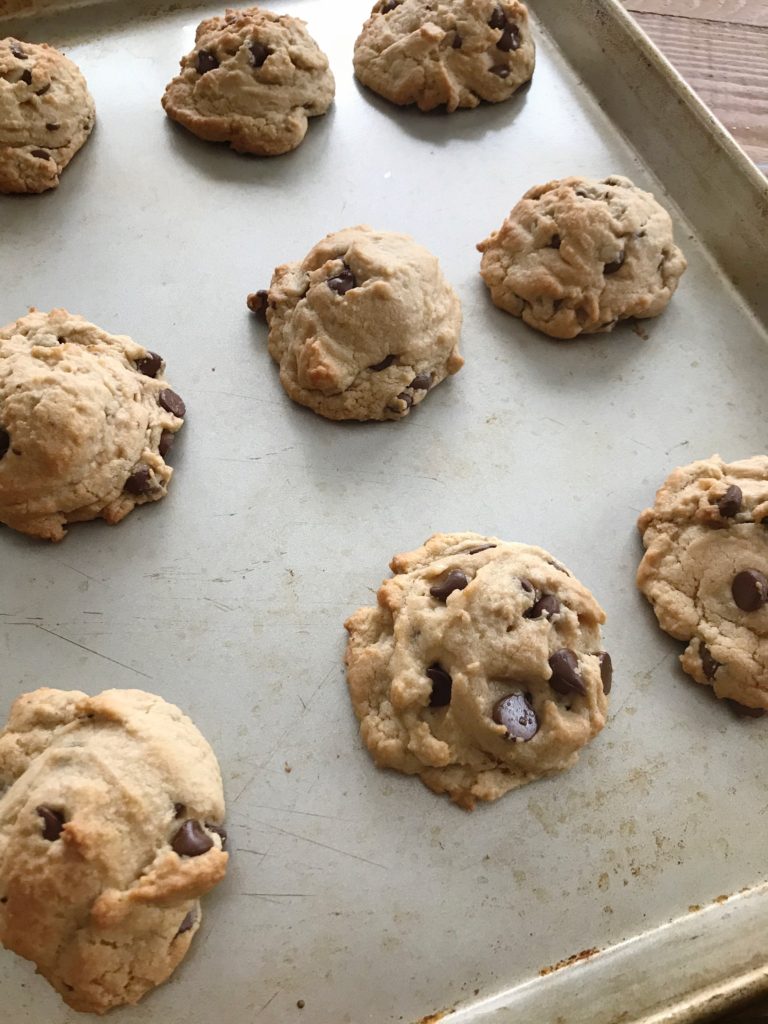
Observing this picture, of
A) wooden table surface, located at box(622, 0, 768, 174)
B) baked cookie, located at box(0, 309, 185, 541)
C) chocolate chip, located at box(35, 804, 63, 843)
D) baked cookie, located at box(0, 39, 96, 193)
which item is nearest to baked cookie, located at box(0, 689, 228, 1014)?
chocolate chip, located at box(35, 804, 63, 843)

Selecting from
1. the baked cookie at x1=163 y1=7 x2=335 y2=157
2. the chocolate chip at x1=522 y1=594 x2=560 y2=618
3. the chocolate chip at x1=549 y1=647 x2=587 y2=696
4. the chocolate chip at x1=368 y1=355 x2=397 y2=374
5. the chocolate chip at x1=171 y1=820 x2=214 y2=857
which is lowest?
the chocolate chip at x1=171 y1=820 x2=214 y2=857

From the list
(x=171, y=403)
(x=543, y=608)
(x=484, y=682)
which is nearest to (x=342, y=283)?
(x=171, y=403)

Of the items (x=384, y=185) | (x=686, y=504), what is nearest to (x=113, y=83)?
(x=384, y=185)

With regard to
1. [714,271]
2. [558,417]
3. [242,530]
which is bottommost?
[242,530]

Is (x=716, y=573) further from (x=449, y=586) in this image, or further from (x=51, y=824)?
(x=51, y=824)

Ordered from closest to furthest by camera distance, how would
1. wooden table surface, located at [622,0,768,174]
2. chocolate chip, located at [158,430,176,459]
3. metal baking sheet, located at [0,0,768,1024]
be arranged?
metal baking sheet, located at [0,0,768,1024] → chocolate chip, located at [158,430,176,459] → wooden table surface, located at [622,0,768,174]

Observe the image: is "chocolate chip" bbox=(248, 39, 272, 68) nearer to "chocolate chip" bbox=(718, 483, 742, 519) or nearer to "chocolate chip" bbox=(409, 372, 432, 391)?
"chocolate chip" bbox=(409, 372, 432, 391)

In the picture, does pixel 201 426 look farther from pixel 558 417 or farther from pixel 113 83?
pixel 113 83
